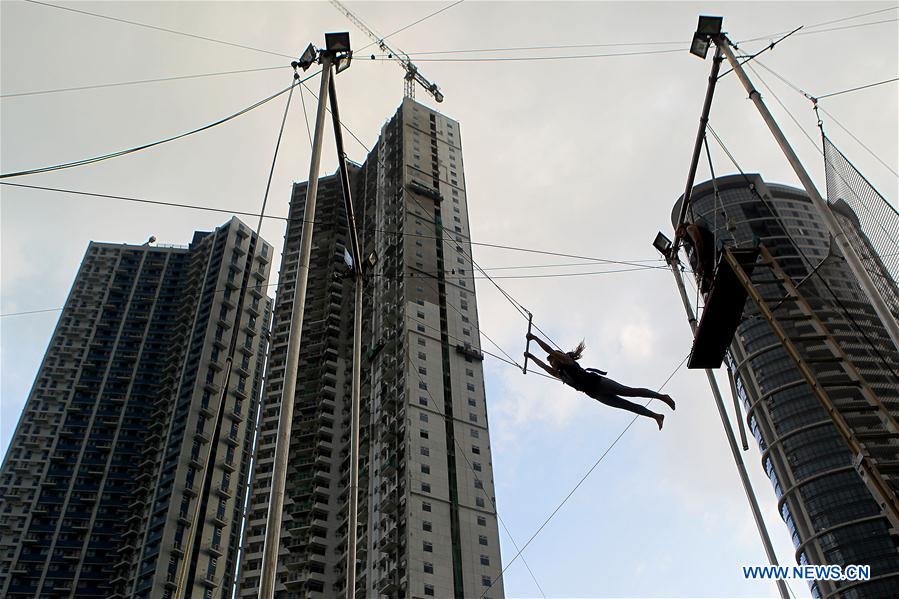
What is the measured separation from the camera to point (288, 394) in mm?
12594

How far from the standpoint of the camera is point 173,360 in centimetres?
9069

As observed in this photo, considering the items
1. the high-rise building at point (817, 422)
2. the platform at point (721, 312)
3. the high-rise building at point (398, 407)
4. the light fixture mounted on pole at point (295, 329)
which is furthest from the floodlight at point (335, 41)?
the high-rise building at point (817, 422)

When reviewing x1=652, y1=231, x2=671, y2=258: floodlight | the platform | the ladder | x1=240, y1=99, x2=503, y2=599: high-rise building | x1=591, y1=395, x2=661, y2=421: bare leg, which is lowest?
the ladder

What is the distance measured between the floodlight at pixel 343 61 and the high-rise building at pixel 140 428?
2079 inches

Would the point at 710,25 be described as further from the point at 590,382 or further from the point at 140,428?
the point at 140,428

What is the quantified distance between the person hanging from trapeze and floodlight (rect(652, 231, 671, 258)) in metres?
4.98

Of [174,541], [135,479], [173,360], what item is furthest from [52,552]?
[173,360]

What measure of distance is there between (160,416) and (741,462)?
78.9m

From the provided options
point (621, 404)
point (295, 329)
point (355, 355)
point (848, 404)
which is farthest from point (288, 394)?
point (848, 404)

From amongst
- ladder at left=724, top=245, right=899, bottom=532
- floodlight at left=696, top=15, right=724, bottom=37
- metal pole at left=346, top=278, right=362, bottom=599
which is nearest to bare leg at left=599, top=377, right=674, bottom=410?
ladder at left=724, top=245, right=899, bottom=532

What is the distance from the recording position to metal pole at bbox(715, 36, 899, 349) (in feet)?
42.4

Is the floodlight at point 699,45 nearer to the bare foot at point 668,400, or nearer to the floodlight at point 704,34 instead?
the floodlight at point 704,34

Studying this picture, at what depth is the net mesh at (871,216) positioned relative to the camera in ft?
66.2

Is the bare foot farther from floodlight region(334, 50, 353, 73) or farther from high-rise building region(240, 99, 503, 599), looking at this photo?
high-rise building region(240, 99, 503, 599)
